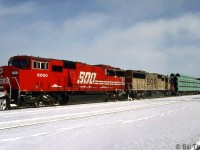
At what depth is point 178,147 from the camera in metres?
7.39

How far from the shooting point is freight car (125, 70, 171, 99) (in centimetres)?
4156

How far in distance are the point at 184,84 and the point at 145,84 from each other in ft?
71.9

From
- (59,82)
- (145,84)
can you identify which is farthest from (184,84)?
(59,82)

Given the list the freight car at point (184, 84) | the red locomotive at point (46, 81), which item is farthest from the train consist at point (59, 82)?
the freight car at point (184, 84)

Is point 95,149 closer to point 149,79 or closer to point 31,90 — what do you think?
point 31,90

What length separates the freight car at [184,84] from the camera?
60.4 metres

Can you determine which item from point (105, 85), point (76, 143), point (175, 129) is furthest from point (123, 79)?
point (76, 143)

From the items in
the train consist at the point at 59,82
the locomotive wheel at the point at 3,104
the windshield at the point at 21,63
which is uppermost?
the windshield at the point at 21,63

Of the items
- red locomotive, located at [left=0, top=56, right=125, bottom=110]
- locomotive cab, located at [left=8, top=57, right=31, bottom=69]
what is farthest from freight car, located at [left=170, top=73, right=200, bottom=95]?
locomotive cab, located at [left=8, top=57, right=31, bottom=69]

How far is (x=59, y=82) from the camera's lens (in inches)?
1073

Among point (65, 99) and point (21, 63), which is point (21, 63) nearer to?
point (21, 63)

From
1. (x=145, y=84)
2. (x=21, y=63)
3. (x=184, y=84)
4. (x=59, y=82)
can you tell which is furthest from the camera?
(x=184, y=84)

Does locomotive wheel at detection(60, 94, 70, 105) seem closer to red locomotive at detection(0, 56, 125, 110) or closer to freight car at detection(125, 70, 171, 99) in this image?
red locomotive at detection(0, 56, 125, 110)

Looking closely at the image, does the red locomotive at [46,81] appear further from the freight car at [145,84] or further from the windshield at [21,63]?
the freight car at [145,84]
